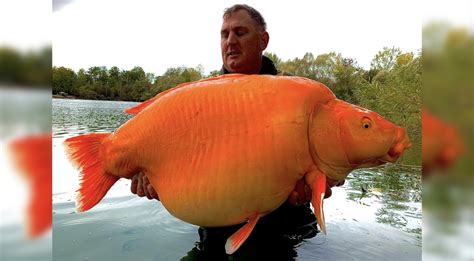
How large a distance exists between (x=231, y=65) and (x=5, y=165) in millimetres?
1453

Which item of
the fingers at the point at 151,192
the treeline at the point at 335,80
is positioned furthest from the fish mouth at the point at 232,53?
the treeline at the point at 335,80

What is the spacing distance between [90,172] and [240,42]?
1078mm

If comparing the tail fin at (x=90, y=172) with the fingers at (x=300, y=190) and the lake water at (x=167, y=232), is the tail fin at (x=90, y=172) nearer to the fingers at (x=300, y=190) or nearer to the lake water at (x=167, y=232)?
the lake water at (x=167, y=232)

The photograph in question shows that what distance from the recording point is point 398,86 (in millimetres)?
8953

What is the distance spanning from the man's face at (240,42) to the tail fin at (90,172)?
37.5 inches

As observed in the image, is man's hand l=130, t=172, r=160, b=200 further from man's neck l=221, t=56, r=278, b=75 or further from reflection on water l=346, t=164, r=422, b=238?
reflection on water l=346, t=164, r=422, b=238

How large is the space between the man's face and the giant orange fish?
2.71ft

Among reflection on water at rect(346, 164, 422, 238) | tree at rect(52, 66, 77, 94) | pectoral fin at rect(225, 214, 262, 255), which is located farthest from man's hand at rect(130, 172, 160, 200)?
tree at rect(52, 66, 77, 94)

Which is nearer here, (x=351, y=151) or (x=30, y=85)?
(x=30, y=85)

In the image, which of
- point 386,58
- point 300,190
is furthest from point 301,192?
point 386,58

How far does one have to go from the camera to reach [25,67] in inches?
29.8

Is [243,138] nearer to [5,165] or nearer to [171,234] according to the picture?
[5,165]

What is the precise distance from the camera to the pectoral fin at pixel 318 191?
1166 millimetres

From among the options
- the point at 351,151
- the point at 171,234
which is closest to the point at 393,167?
the point at 171,234
